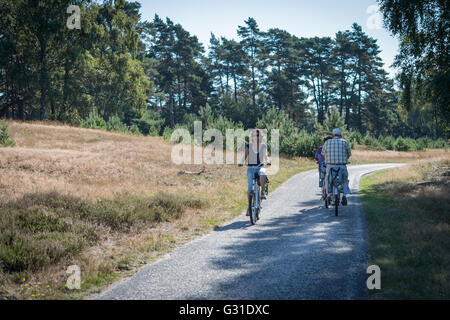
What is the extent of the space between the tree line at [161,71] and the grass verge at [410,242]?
66.8 feet

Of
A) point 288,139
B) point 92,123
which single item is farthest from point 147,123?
point 288,139

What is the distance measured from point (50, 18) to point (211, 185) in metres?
28.9

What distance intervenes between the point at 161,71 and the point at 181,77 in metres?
4.90

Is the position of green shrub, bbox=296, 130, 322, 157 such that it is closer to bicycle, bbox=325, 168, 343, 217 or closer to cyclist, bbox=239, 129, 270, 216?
bicycle, bbox=325, 168, 343, 217

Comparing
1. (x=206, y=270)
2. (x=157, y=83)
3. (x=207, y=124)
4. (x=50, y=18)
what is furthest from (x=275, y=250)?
(x=157, y=83)

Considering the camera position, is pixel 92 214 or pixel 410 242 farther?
pixel 92 214

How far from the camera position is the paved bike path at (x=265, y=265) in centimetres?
424

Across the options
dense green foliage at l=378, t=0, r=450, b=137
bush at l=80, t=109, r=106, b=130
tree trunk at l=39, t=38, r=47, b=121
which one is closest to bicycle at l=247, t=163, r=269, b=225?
dense green foliage at l=378, t=0, r=450, b=137

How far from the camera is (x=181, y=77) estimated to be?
61031mm

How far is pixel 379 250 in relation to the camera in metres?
5.75

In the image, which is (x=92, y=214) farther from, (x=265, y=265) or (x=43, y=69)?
(x=43, y=69)

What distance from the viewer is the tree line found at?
32875mm

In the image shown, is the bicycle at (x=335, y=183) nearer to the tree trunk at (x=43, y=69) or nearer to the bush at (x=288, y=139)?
the bush at (x=288, y=139)
